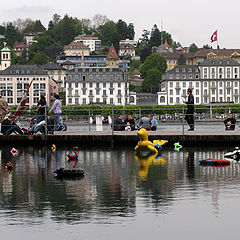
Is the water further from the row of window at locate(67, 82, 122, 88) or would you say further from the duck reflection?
the row of window at locate(67, 82, 122, 88)

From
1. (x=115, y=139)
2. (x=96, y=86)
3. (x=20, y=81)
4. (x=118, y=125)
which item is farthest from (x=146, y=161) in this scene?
(x=20, y=81)

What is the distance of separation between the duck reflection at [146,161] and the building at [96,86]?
157 m

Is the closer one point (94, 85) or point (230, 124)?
point (230, 124)

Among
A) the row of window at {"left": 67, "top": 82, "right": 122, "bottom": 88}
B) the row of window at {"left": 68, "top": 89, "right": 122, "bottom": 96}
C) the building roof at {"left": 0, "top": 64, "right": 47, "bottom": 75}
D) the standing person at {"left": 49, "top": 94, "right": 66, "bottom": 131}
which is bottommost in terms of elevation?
the standing person at {"left": 49, "top": 94, "right": 66, "bottom": 131}

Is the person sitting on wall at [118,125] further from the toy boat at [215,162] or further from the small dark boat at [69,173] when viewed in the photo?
the small dark boat at [69,173]

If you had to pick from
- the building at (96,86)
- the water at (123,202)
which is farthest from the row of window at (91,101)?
the water at (123,202)

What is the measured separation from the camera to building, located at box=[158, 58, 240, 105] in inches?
7185

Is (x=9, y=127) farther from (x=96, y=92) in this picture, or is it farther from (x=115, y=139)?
(x=96, y=92)

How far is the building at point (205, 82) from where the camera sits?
18250 cm

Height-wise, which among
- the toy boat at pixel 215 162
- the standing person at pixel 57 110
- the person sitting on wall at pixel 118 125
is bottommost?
the toy boat at pixel 215 162

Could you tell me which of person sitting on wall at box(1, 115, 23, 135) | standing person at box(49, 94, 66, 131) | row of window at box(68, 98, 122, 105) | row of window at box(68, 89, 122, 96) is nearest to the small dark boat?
standing person at box(49, 94, 66, 131)

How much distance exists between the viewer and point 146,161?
60.3ft

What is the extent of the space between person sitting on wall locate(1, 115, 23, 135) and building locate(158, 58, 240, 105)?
15547 centimetres

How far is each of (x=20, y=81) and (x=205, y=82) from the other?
4896 cm
